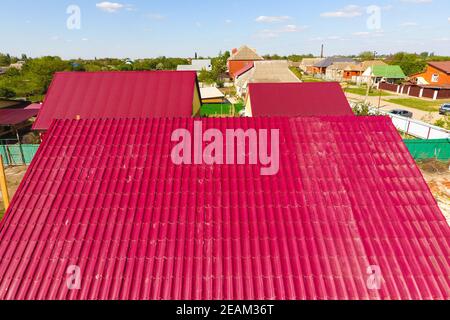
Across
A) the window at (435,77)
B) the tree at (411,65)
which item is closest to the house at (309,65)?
the tree at (411,65)

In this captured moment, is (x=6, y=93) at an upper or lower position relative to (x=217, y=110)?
upper

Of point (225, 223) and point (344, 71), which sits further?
point (344, 71)

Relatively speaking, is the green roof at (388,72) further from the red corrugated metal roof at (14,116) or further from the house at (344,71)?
the red corrugated metal roof at (14,116)

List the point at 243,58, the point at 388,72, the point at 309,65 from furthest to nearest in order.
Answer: the point at 309,65 < the point at 243,58 < the point at 388,72

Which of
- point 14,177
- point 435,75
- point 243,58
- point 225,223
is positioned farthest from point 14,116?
point 435,75

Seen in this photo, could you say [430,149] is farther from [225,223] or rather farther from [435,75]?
[435,75]

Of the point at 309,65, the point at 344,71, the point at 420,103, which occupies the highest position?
the point at 309,65
